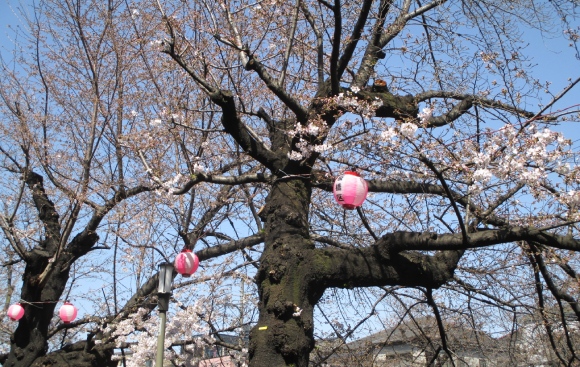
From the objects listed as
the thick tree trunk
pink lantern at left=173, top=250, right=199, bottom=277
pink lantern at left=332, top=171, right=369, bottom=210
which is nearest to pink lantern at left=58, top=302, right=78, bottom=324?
pink lantern at left=173, top=250, right=199, bottom=277

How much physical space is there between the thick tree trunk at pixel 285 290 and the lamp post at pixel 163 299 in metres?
2.15

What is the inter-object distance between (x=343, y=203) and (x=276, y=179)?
3.39 ft

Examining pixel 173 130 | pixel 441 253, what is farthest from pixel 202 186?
pixel 441 253

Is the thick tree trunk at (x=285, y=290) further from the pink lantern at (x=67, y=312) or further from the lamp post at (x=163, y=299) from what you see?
the pink lantern at (x=67, y=312)

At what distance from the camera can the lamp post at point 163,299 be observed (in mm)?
6359

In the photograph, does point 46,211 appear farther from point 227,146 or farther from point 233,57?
→ point 233,57

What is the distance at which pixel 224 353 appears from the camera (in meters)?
8.15

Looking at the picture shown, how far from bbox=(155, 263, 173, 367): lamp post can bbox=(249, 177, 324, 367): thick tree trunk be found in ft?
7.06

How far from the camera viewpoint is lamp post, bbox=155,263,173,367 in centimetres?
636

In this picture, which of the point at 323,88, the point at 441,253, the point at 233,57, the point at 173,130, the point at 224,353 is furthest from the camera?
Result: the point at 224,353

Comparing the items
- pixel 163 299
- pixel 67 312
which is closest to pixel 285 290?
pixel 163 299

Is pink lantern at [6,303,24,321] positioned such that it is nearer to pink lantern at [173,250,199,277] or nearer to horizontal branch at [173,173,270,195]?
pink lantern at [173,250,199,277]

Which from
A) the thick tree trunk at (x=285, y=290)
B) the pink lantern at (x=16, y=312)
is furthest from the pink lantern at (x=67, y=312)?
the thick tree trunk at (x=285, y=290)

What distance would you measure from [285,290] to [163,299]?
9.03 feet
